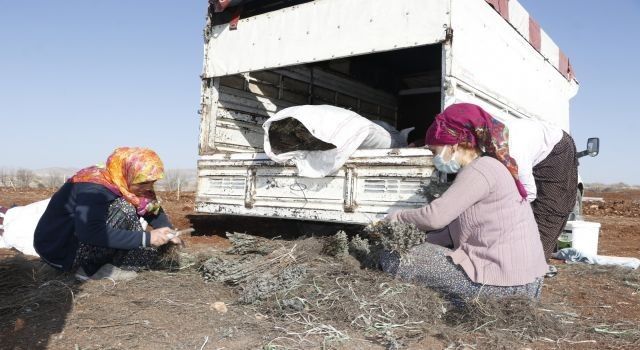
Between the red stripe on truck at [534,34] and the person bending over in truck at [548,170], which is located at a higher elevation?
the red stripe on truck at [534,34]

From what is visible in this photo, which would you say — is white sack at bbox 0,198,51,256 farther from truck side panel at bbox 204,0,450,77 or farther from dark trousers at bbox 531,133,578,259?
dark trousers at bbox 531,133,578,259

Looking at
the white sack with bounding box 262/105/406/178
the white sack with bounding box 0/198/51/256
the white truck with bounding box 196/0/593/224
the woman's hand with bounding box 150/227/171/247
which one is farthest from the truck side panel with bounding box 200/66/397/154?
the woman's hand with bounding box 150/227/171/247

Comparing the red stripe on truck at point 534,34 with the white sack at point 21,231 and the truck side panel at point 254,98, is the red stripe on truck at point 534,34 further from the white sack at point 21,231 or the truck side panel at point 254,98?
the white sack at point 21,231

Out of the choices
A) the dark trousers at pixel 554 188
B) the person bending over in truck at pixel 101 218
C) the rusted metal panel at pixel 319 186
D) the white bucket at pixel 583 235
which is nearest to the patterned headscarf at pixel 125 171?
the person bending over in truck at pixel 101 218

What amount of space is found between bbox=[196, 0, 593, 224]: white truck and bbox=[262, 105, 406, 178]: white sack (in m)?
0.11

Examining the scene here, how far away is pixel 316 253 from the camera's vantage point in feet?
11.9

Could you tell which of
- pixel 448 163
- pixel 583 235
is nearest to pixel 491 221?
pixel 448 163

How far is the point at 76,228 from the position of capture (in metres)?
3.11

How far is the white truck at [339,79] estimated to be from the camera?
401 centimetres

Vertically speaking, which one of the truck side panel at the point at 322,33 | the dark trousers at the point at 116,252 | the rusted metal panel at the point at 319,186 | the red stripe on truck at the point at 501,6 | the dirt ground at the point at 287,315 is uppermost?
the red stripe on truck at the point at 501,6

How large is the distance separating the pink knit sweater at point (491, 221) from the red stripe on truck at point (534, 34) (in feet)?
11.6

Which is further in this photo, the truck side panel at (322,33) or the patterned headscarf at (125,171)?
the truck side panel at (322,33)

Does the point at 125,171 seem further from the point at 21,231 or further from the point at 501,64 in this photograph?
the point at 501,64

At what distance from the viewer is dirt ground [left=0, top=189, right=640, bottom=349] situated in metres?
2.40
